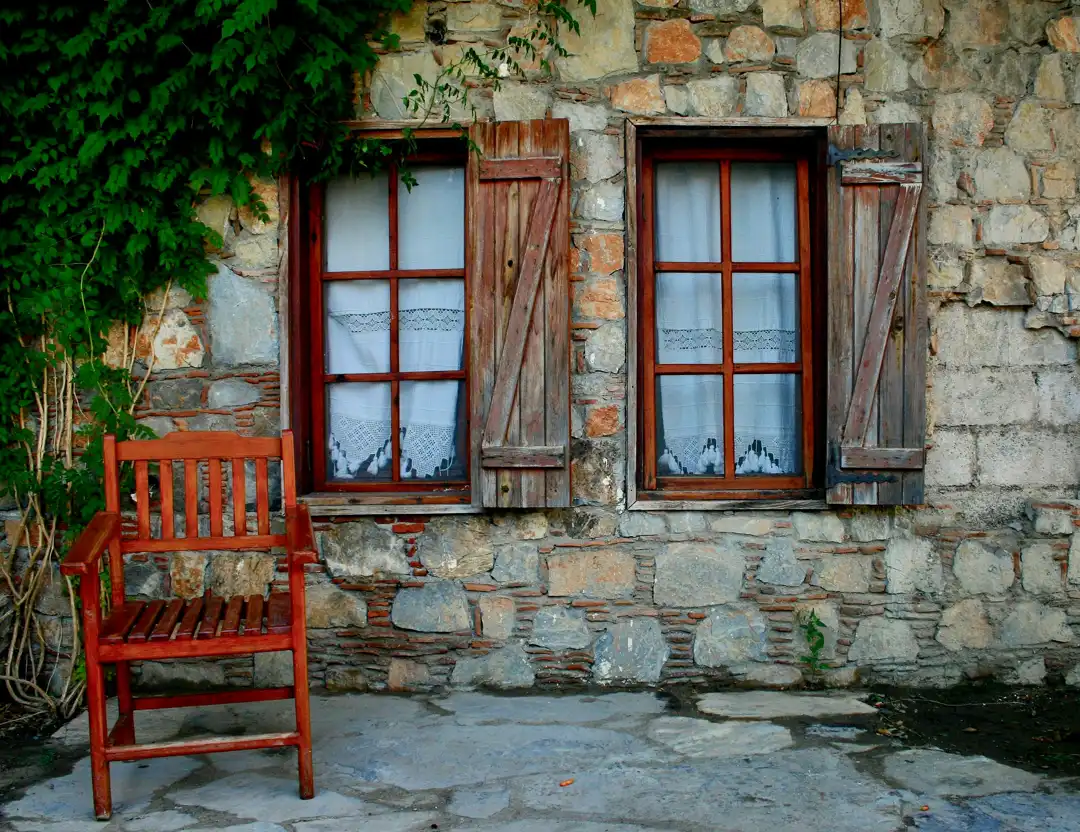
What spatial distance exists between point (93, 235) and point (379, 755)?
82.6 inches

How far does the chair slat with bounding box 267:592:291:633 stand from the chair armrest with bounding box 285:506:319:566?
0.16m

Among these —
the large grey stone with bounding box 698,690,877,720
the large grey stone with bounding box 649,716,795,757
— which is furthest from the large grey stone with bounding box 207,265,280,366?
the large grey stone with bounding box 698,690,877,720

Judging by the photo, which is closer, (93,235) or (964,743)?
(964,743)

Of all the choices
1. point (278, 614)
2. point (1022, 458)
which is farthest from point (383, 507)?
point (1022, 458)

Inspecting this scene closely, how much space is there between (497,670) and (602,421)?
40.0 inches

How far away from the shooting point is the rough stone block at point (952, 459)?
12.9 ft

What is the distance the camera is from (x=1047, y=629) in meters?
3.92

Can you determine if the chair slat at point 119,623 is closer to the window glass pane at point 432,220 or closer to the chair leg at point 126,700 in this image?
the chair leg at point 126,700

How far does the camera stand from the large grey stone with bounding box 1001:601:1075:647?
3.92m

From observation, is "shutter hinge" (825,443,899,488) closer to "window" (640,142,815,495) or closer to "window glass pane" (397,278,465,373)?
"window" (640,142,815,495)

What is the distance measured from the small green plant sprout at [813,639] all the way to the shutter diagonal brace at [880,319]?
672mm

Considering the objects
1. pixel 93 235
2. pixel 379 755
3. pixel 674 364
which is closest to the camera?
pixel 379 755

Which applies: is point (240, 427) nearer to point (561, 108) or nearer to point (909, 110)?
point (561, 108)

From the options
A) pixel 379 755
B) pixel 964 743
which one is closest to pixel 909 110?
pixel 964 743
